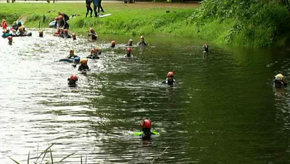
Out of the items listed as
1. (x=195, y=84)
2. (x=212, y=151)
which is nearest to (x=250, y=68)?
(x=195, y=84)

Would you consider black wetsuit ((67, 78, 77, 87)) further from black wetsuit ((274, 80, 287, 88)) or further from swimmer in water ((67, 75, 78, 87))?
black wetsuit ((274, 80, 287, 88))

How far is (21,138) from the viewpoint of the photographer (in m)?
21.9

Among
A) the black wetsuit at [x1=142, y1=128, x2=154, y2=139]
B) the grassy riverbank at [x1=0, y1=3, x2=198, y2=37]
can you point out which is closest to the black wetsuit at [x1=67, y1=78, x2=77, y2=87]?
the black wetsuit at [x1=142, y1=128, x2=154, y2=139]

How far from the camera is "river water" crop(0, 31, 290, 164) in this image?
20344mm

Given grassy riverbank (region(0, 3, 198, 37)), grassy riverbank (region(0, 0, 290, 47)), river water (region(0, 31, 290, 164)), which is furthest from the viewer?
grassy riverbank (region(0, 3, 198, 37))

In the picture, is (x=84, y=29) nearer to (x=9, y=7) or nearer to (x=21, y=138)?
(x=9, y=7)

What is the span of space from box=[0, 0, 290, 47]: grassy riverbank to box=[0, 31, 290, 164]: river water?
468 cm

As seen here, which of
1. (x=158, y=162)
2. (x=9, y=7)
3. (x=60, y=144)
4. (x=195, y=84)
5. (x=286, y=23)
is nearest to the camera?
(x=158, y=162)

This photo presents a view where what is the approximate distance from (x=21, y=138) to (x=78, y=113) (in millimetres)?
4485

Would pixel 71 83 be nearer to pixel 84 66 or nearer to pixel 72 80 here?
pixel 72 80

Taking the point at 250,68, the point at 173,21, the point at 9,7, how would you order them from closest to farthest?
1. the point at 250,68
2. the point at 173,21
3. the point at 9,7

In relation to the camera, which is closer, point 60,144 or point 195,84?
point 60,144

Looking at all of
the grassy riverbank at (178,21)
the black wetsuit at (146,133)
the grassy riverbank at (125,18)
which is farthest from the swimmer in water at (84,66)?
the grassy riverbank at (125,18)

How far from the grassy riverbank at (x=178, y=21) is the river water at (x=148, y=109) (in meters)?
4.68
